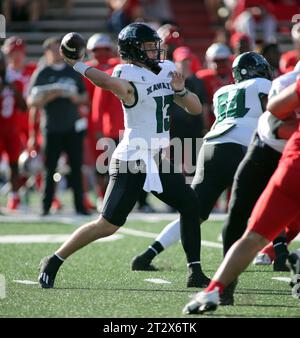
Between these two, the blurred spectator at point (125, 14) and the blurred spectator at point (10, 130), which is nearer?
the blurred spectator at point (10, 130)

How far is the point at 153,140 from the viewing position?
6.80 metres

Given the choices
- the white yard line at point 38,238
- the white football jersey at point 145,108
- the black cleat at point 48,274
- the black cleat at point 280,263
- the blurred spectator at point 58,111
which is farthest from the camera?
Answer: the blurred spectator at point 58,111

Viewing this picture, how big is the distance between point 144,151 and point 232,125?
0.75m

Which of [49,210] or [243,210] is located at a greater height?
[243,210]

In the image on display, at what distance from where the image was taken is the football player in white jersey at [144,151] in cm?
669

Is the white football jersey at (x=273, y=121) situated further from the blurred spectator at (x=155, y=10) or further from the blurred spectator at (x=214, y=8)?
the blurred spectator at (x=214, y=8)

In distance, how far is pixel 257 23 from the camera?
1828 centimetres

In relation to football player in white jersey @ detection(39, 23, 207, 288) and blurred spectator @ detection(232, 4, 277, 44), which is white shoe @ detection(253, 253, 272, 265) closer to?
football player in white jersey @ detection(39, 23, 207, 288)

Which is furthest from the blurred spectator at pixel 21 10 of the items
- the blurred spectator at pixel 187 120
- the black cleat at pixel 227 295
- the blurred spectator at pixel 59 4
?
the black cleat at pixel 227 295

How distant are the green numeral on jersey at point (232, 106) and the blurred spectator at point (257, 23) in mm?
10233

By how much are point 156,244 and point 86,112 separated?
5509 mm
